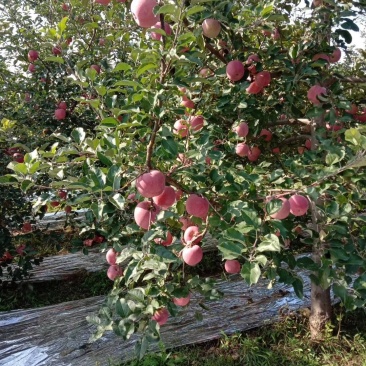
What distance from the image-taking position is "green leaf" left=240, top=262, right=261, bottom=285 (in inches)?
40.6

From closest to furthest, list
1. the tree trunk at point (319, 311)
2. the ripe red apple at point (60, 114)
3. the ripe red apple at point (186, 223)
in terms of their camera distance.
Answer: the ripe red apple at point (186, 223)
the tree trunk at point (319, 311)
the ripe red apple at point (60, 114)

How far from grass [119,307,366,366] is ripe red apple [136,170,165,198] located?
129 centimetres

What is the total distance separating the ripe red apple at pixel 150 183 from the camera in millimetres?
1074

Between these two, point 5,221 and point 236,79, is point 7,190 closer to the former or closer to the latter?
point 5,221

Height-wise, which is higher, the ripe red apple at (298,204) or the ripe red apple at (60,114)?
the ripe red apple at (60,114)

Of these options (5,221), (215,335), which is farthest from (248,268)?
(5,221)

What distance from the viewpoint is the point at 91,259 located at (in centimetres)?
368

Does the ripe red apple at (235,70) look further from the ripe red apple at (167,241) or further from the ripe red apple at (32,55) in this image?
the ripe red apple at (32,55)

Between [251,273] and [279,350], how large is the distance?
133 centimetres

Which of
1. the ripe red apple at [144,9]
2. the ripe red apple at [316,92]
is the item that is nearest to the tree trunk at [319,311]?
the ripe red apple at [316,92]

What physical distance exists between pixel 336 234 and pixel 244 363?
102 cm

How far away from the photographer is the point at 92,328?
8.24 ft

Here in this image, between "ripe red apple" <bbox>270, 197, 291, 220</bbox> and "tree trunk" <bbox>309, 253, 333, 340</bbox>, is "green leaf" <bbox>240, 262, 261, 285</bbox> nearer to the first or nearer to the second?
"ripe red apple" <bbox>270, 197, 291, 220</bbox>

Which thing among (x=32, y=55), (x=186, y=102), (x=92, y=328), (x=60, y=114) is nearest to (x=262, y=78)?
(x=186, y=102)
